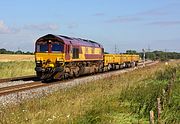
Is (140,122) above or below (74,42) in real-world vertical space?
below

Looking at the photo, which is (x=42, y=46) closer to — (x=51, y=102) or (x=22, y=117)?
(x=51, y=102)

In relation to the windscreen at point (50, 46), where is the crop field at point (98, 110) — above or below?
below

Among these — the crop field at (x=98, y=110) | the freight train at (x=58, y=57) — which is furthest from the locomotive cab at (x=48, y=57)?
the crop field at (x=98, y=110)

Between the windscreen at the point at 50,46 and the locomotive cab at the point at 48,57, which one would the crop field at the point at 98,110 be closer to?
the locomotive cab at the point at 48,57

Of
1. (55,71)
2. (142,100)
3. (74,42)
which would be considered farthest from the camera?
(74,42)

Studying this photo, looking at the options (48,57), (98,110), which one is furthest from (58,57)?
(98,110)

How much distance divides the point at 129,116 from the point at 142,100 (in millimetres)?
1846

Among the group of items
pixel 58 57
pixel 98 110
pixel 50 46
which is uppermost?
pixel 50 46

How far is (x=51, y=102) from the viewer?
44.4 feet

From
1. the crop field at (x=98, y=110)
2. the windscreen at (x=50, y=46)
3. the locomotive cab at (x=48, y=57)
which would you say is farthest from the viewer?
the windscreen at (x=50, y=46)

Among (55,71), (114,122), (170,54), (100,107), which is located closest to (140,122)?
(114,122)

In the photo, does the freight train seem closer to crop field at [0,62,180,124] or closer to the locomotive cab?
the locomotive cab

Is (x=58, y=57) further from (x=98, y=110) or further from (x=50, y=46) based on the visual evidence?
(x=98, y=110)

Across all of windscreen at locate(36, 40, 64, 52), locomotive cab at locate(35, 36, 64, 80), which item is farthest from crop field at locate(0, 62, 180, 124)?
windscreen at locate(36, 40, 64, 52)
